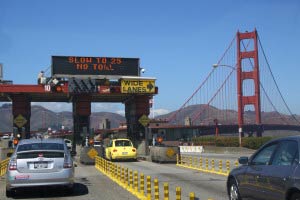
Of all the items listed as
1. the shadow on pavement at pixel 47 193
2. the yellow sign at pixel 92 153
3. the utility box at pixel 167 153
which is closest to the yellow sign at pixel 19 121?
the yellow sign at pixel 92 153

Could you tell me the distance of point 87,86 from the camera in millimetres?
44750

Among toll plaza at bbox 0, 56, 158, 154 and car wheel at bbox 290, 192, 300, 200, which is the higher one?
toll plaza at bbox 0, 56, 158, 154

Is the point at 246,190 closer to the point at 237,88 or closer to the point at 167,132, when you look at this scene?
the point at 237,88

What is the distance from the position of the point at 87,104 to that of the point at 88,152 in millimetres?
17126

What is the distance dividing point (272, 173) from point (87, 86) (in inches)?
Answer: 1459

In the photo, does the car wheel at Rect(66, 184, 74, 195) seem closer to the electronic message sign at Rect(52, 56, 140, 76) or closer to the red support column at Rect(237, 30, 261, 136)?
the electronic message sign at Rect(52, 56, 140, 76)

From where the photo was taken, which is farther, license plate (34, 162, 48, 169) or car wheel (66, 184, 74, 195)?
car wheel (66, 184, 74, 195)

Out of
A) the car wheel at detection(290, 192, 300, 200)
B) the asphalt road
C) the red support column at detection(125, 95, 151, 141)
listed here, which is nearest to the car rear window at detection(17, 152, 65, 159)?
the asphalt road

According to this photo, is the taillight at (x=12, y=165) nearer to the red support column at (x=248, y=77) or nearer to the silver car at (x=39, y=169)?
the silver car at (x=39, y=169)

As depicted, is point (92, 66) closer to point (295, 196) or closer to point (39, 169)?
point (39, 169)

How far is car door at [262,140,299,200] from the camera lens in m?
7.88

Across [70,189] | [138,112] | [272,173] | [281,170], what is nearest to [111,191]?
[70,189]

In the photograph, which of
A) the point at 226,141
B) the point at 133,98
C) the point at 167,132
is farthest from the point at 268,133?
the point at 133,98

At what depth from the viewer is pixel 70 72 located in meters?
46.4
